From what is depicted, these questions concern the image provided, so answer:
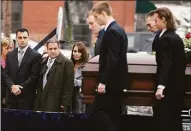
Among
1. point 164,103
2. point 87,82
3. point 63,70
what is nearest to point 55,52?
point 63,70

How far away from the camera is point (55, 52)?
7.39 m

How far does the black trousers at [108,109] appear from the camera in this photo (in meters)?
6.47

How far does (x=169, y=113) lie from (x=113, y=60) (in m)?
0.83

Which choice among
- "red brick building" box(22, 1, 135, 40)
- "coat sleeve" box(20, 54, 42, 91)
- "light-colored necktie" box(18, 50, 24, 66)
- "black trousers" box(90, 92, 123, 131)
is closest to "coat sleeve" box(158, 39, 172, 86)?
"black trousers" box(90, 92, 123, 131)

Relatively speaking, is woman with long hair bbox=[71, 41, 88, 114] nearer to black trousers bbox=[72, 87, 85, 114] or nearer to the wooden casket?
black trousers bbox=[72, 87, 85, 114]

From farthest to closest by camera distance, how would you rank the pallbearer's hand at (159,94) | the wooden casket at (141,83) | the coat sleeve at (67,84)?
the coat sleeve at (67,84), the wooden casket at (141,83), the pallbearer's hand at (159,94)

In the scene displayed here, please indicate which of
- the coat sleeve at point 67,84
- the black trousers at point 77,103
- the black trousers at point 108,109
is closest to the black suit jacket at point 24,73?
the coat sleeve at point 67,84

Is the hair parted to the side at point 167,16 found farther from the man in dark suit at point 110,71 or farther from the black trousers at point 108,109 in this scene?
the black trousers at point 108,109

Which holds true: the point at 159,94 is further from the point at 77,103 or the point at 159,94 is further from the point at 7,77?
the point at 7,77

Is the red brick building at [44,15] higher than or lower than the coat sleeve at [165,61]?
higher

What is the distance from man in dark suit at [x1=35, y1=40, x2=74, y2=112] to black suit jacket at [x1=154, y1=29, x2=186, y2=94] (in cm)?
142

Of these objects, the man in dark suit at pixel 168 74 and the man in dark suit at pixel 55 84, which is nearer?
the man in dark suit at pixel 168 74

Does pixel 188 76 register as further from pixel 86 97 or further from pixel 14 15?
pixel 14 15

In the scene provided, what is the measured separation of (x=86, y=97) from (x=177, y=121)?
1.06 metres
